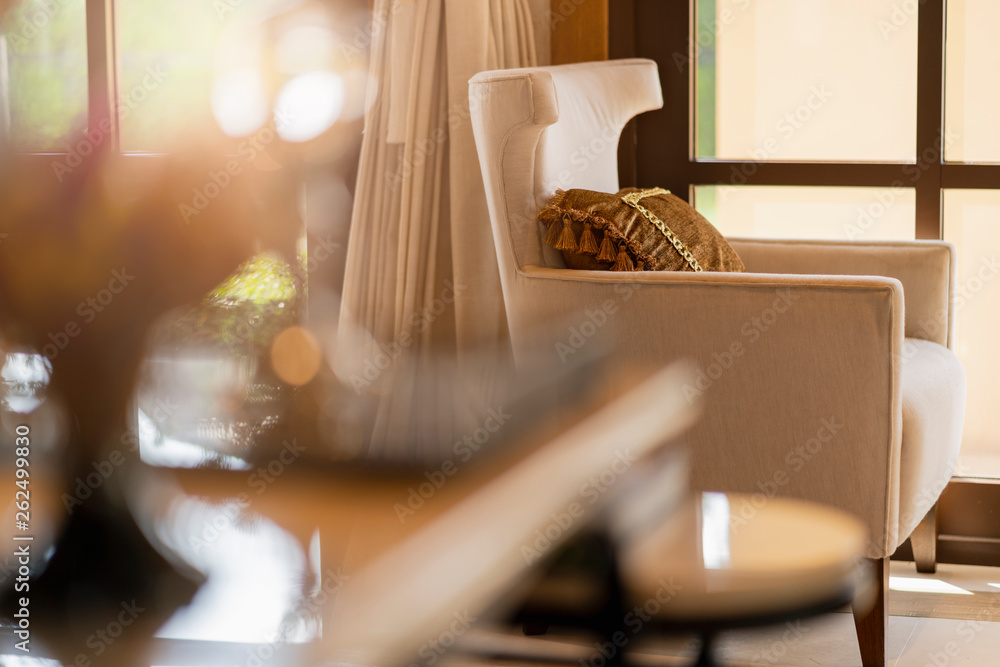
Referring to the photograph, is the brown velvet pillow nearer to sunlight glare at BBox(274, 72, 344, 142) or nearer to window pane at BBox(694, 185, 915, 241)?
window pane at BBox(694, 185, 915, 241)

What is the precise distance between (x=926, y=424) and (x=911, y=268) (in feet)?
1.84

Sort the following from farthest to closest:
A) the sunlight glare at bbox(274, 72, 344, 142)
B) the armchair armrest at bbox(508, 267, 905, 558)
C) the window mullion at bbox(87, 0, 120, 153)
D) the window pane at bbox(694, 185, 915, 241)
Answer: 1. the window mullion at bbox(87, 0, 120, 153)
2. the sunlight glare at bbox(274, 72, 344, 142)
3. the window pane at bbox(694, 185, 915, 241)
4. the armchair armrest at bbox(508, 267, 905, 558)

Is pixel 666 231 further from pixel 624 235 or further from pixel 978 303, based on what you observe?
pixel 978 303

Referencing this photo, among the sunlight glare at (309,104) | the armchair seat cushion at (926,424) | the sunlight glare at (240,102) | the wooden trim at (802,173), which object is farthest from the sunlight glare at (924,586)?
the sunlight glare at (240,102)

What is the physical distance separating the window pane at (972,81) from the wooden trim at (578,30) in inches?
32.3

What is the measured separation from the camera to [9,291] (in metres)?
2.79

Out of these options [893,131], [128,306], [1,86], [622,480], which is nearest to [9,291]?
[128,306]

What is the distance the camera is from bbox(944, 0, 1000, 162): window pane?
7.28ft

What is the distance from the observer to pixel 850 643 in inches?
68.9

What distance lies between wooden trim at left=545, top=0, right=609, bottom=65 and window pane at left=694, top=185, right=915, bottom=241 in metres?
0.45

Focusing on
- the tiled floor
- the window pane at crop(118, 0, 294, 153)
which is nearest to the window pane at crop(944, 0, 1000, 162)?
the tiled floor

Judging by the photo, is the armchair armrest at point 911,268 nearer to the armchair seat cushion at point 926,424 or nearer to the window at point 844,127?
the armchair seat cushion at point 926,424

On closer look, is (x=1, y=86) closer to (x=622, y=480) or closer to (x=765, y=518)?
(x=622, y=480)

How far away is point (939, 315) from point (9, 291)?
2.52 meters
